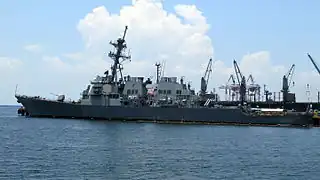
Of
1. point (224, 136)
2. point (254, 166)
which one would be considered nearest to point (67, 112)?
point (224, 136)

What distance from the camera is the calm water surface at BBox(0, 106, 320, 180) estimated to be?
121ft

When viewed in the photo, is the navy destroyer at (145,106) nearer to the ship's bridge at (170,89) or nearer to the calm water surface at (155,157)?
the ship's bridge at (170,89)

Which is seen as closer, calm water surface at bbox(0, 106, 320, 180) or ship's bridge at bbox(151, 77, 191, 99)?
calm water surface at bbox(0, 106, 320, 180)

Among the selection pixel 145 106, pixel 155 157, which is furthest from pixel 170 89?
pixel 155 157

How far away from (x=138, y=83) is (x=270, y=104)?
56.7 m

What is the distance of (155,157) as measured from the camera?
45.6m

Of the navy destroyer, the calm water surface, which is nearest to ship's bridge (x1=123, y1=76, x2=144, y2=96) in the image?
the navy destroyer

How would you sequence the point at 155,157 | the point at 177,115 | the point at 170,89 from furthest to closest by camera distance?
the point at 170,89, the point at 177,115, the point at 155,157

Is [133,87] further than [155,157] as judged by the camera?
Yes

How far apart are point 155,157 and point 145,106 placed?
5218cm

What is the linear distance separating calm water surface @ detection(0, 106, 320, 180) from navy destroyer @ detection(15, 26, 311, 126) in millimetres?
27244

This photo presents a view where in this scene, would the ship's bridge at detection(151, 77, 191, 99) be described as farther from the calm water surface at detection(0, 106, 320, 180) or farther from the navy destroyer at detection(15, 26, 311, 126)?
the calm water surface at detection(0, 106, 320, 180)

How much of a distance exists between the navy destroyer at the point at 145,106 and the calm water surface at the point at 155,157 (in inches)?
1073

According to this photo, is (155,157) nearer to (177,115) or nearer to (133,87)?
(177,115)
